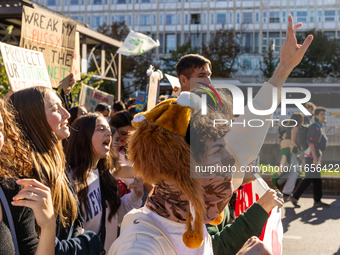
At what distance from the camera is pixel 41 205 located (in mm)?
1366

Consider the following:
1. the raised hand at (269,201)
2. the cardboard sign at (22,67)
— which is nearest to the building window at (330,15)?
A: the cardboard sign at (22,67)

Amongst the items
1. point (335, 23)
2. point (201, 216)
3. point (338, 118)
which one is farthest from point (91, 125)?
point (335, 23)

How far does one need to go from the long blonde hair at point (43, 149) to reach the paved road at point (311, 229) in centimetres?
364

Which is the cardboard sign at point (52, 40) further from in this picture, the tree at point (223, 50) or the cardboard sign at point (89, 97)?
the tree at point (223, 50)

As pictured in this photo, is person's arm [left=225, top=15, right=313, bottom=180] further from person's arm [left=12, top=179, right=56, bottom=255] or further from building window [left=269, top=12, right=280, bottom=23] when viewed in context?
building window [left=269, top=12, right=280, bottom=23]

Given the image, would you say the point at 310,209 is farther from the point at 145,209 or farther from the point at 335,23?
the point at 335,23

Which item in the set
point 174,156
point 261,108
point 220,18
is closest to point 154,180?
point 174,156

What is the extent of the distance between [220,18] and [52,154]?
48.0m

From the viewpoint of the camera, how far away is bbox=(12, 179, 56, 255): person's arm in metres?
1.32

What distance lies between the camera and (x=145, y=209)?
1472 mm

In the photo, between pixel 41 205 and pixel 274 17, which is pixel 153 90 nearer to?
pixel 41 205

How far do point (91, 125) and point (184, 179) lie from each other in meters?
1.72

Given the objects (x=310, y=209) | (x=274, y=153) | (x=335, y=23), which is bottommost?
(x=274, y=153)

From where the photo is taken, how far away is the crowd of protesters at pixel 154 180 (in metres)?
1.34
